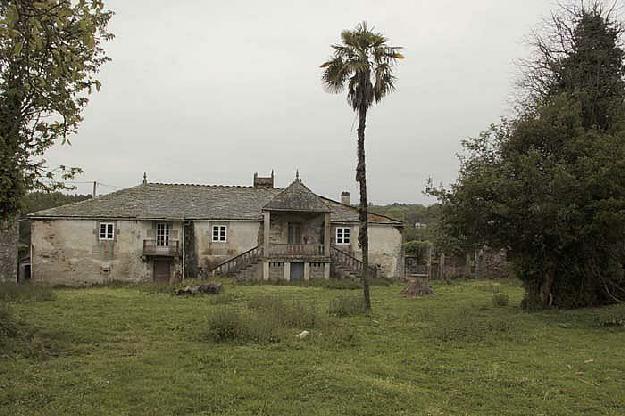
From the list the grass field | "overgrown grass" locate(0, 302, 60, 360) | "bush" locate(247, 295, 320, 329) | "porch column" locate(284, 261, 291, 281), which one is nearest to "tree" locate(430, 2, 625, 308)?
the grass field

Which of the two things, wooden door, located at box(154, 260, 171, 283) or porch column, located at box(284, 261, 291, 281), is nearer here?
porch column, located at box(284, 261, 291, 281)

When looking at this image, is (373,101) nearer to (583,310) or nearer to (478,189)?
(478,189)

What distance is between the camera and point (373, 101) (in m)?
20.1

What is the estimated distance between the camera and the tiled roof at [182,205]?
3712 cm

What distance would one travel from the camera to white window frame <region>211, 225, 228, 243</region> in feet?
125

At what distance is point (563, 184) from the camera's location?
52.4ft

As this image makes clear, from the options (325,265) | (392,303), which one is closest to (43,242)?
(325,265)

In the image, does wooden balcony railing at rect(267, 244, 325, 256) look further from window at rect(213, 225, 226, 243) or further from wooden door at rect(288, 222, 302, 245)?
window at rect(213, 225, 226, 243)

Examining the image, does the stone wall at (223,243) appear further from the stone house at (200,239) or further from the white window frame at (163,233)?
the white window frame at (163,233)

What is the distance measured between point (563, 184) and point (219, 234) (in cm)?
2596

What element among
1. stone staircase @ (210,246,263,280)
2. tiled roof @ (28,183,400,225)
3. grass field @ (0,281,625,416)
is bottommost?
grass field @ (0,281,625,416)

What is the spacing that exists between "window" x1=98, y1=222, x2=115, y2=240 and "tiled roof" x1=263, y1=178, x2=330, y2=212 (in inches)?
385

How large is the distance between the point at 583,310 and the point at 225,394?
14.7 meters

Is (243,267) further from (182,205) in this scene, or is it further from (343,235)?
(343,235)
